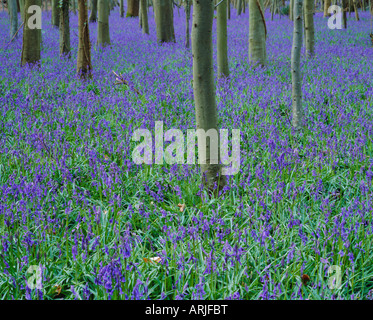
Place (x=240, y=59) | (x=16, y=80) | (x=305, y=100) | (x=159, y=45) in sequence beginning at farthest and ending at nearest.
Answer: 1. (x=159, y=45)
2. (x=240, y=59)
3. (x=16, y=80)
4. (x=305, y=100)

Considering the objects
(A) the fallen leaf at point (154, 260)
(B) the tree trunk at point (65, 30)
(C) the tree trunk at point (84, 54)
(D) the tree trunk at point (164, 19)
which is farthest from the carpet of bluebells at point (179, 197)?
(D) the tree trunk at point (164, 19)

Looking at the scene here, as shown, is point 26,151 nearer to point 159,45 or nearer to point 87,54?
point 87,54

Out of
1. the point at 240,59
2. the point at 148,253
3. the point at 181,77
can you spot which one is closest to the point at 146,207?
the point at 148,253

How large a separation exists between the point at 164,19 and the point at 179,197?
11.5m

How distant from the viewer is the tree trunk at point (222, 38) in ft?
23.8

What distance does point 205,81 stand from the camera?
329 cm

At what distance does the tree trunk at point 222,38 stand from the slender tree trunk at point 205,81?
14.0 feet

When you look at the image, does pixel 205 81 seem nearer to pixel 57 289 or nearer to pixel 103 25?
pixel 57 289

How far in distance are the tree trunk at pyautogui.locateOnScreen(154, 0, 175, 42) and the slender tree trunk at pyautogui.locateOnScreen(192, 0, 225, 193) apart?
11.0 m

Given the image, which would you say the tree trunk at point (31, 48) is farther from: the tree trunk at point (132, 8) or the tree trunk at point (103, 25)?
the tree trunk at point (132, 8)

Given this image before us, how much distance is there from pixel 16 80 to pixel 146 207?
227 inches
